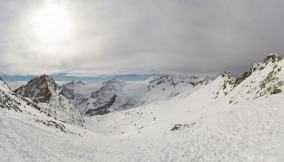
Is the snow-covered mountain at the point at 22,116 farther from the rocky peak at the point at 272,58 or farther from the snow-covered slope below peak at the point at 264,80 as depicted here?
the rocky peak at the point at 272,58

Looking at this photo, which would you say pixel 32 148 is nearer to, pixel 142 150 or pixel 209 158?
pixel 142 150

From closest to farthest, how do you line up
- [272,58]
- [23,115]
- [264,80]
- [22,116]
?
[22,116] < [23,115] < [264,80] < [272,58]

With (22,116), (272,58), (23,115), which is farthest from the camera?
(272,58)

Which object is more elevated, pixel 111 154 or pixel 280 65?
pixel 280 65

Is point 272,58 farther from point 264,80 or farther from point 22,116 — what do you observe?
point 22,116

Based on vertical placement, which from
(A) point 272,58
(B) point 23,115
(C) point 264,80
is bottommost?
(B) point 23,115

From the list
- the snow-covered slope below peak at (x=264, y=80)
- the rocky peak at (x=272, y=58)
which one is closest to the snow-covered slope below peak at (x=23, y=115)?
the snow-covered slope below peak at (x=264, y=80)

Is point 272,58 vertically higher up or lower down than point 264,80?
higher up

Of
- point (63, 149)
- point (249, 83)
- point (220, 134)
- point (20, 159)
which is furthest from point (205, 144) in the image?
point (249, 83)

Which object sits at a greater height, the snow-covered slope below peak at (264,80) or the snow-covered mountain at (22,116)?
the snow-covered slope below peak at (264,80)

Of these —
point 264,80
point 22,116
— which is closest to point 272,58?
point 264,80

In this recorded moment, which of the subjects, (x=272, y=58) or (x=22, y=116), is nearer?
(x=22, y=116)
